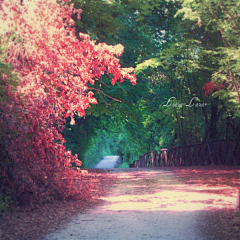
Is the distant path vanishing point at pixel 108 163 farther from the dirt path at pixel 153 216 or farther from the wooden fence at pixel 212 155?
the dirt path at pixel 153 216

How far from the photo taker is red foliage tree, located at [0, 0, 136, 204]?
7.25 metres

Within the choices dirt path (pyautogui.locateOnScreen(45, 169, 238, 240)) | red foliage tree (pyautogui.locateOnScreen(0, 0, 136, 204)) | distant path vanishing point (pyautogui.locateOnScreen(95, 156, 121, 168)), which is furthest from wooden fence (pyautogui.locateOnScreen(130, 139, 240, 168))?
distant path vanishing point (pyautogui.locateOnScreen(95, 156, 121, 168))

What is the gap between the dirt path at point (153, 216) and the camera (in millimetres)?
5625

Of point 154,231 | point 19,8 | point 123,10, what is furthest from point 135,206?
point 123,10

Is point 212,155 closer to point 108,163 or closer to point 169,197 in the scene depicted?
point 169,197

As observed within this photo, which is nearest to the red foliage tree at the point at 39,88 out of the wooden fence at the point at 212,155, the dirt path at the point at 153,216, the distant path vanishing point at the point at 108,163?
the dirt path at the point at 153,216

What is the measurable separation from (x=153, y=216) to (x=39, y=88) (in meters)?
3.40

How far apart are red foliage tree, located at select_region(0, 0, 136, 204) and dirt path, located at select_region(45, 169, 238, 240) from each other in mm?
1277

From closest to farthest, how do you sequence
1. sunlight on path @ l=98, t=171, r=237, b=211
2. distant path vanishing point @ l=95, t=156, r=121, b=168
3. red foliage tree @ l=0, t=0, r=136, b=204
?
red foliage tree @ l=0, t=0, r=136, b=204, sunlight on path @ l=98, t=171, r=237, b=211, distant path vanishing point @ l=95, t=156, r=121, b=168

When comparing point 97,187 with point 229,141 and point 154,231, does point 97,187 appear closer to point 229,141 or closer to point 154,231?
point 154,231

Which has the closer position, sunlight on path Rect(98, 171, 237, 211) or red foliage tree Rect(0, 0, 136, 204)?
red foliage tree Rect(0, 0, 136, 204)

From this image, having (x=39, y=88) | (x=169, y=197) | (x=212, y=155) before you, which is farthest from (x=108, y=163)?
(x=39, y=88)

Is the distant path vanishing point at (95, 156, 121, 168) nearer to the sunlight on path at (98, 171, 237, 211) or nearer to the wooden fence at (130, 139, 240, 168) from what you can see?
the wooden fence at (130, 139, 240, 168)

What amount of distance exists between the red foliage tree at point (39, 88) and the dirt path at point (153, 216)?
128 centimetres
